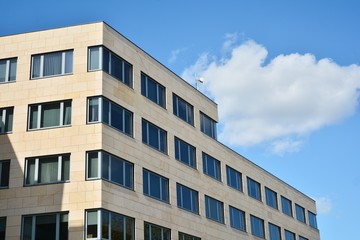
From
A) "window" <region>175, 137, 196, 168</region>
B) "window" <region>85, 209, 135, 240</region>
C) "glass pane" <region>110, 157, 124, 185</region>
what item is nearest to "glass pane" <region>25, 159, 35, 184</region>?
"window" <region>85, 209, 135, 240</region>

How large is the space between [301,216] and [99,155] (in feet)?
140

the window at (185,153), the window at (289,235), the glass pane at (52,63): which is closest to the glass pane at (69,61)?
the glass pane at (52,63)

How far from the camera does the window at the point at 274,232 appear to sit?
6419cm

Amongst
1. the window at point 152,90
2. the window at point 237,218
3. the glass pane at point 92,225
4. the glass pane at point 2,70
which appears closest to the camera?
the glass pane at point 92,225

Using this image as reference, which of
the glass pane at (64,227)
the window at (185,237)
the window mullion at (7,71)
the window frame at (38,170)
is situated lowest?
the glass pane at (64,227)

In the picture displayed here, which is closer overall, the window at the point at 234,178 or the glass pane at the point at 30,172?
the glass pane at the point at 30,172

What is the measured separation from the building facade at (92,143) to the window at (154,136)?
0.08 m

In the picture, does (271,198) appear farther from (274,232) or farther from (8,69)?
(8,69)

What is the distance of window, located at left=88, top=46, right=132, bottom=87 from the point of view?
40906mm

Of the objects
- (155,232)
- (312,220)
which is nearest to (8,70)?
(155,232)

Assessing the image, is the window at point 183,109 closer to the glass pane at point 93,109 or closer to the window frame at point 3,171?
the glass pane at point 93,109

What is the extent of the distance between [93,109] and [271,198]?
3259 centimetres

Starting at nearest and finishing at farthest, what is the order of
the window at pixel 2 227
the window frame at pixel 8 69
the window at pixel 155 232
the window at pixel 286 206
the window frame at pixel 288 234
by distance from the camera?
the window at pixel 2 227
the window at pixel 155 232
the window frame at pixel 8 69
the window frame at pixel 288 234
the window at pixel 286 206

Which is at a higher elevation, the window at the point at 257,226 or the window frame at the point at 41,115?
the window frame at the point at 41,115
